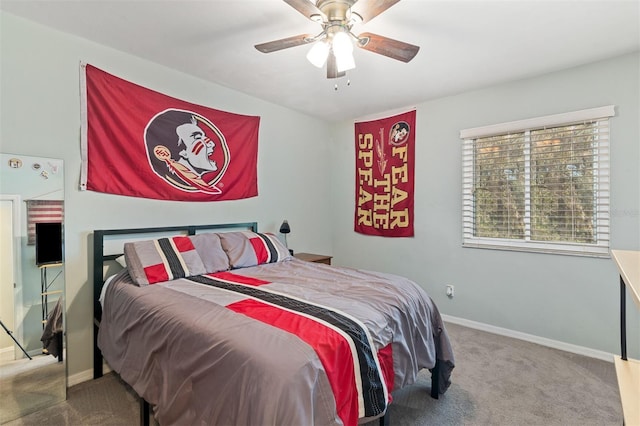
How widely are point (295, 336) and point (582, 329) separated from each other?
2.79 m

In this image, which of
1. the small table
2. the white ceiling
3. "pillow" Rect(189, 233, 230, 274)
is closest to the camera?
the small table

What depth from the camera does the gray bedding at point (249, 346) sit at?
1095 mm

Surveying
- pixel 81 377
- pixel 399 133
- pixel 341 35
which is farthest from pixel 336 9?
pixel 81 377

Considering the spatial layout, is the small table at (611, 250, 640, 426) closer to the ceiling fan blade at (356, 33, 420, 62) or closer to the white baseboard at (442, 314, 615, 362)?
the ceiling fan blade at (356, 33, 420, 62)

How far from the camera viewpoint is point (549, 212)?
9.35ft

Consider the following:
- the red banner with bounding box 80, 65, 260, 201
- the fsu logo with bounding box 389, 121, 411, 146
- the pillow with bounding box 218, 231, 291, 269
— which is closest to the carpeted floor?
the pillow with bounding box 218, 231, 291, 269

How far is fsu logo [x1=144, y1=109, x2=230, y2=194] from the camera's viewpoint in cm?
264

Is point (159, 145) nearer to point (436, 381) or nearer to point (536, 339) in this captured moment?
point (436, 381)

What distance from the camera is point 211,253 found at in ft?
8.21

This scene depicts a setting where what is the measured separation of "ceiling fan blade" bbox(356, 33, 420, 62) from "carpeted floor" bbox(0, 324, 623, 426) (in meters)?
2.16

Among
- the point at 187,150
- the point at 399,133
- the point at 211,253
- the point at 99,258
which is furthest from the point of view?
the point at 399,133

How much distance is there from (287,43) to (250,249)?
1660mm

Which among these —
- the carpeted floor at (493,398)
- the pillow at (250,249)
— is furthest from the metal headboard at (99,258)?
the pillow at (250,249)

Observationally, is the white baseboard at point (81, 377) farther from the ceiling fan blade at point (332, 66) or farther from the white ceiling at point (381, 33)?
the ceiling fan blade at point (332, 66)
